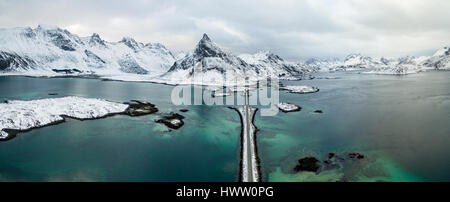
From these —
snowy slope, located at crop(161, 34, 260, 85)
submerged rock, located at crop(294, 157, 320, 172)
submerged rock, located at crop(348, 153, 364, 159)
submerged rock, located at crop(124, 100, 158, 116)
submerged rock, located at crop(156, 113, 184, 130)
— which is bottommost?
submerged rock, located at crop(294, 157, 320, 172)

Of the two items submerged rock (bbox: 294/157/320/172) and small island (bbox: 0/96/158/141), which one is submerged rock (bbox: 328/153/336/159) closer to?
submerged rock (bbox: 294/157/320/172)

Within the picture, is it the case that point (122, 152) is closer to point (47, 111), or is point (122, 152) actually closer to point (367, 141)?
point (47, 111)

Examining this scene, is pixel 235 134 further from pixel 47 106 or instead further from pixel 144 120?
pixel 47 106

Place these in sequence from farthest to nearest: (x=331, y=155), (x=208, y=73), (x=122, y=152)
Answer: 1. (x=208, y=73)
2. (x=122, y=152)
3. (x=331, y=155)

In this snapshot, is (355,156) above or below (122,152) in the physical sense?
below

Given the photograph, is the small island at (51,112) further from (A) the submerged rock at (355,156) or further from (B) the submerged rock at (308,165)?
(A) the submerged rock at (355,156)

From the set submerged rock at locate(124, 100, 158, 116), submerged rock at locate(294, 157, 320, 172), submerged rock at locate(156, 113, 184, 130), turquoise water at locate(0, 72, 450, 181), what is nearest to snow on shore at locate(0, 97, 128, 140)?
submerged rock at locate(124, 100, 158, 116)

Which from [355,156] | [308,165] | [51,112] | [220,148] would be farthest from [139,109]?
[355,156]
